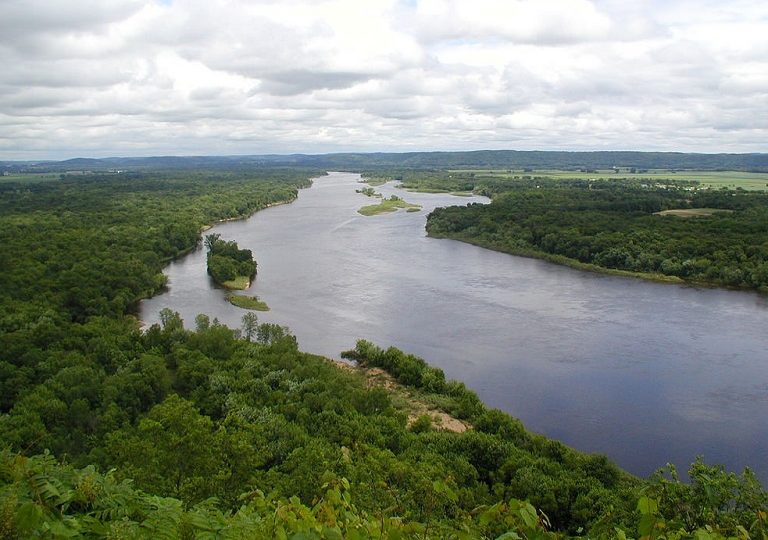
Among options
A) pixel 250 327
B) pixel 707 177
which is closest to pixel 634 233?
pixel 250 327

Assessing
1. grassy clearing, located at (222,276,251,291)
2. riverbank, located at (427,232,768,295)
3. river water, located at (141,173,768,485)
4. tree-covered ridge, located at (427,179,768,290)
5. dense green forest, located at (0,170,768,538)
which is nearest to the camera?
dense green forest, located at (0,170,768,538)

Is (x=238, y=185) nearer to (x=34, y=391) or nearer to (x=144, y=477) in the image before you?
(x=34, y=391)

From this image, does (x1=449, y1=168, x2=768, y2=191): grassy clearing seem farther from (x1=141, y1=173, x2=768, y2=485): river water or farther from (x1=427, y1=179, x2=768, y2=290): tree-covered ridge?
(x1=141, y1=173, x2=768, y2=485): river water

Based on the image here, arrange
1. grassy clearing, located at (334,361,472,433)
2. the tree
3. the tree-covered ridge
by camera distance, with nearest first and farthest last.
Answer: grassy clearing, located at (334,361,472,433)
the tree
the tree-covered ridge

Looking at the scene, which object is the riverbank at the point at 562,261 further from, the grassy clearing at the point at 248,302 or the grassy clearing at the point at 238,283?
the grassy clearing at the point at 248,302

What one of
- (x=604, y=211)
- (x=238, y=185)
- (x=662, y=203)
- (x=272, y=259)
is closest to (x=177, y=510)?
(x=272, y=259)

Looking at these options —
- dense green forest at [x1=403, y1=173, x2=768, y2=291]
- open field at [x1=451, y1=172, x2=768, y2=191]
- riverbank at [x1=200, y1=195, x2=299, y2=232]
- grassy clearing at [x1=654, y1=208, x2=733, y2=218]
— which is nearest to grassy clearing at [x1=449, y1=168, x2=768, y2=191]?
open field at [x1=451, y1=172, x2=768, y2=191]
